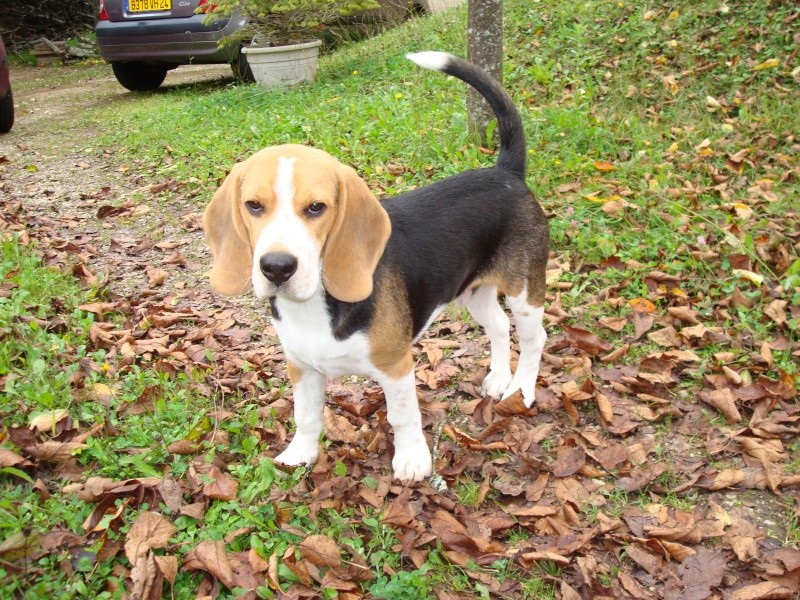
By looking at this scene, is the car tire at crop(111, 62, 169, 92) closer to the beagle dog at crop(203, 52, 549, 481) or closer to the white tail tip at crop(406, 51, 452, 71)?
the white tail tip at crop(406, 51, 452, 71)

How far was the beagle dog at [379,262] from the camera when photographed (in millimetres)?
2338

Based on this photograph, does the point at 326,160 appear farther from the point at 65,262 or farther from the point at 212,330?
the point at 65,262

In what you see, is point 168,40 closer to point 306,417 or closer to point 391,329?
point 306,417

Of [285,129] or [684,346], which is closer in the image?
[684,346]

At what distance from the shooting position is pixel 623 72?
23.0ft

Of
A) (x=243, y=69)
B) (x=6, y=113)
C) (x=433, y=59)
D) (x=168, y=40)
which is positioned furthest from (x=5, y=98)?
(x=433, y=59)

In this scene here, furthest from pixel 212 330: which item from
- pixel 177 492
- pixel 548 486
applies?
pixel 548 486

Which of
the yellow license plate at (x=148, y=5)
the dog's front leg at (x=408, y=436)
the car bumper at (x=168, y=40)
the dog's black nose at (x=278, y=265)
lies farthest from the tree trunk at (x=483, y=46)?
the yellow license plate at (x=148, y=5)

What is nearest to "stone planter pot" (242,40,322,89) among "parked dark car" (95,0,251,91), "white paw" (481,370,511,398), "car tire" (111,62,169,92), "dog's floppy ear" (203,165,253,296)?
"parked dark car" (95,0,251,91)

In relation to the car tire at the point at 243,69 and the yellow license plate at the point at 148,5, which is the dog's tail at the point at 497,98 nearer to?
the car tire at the point at 243,69

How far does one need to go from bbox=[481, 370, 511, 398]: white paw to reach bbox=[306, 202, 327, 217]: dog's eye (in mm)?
1653

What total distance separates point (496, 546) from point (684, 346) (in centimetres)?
182

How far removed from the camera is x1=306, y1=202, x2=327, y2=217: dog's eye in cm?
236

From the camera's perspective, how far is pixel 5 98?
29.6 feet
